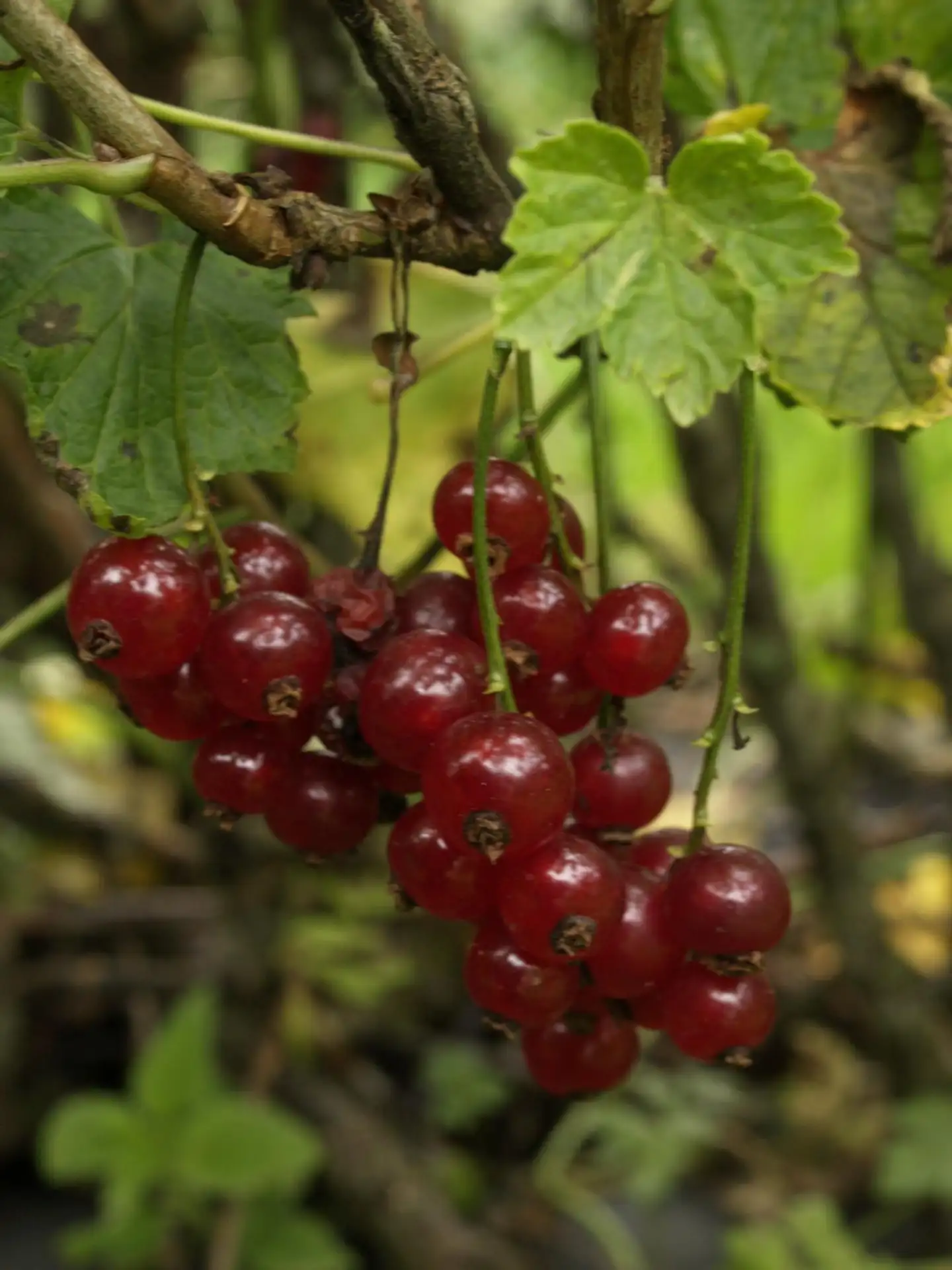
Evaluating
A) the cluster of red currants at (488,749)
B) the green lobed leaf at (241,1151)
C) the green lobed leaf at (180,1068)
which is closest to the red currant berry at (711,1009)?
the cluster of red currants at (488,749)

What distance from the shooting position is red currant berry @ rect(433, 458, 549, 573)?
0.54 meters

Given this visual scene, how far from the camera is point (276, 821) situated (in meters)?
0.56

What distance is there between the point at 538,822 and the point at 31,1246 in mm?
1464

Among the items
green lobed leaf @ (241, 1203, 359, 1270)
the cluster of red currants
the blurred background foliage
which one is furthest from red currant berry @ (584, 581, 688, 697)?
green lobed leaf @ (241, 1203, 359, 1270)

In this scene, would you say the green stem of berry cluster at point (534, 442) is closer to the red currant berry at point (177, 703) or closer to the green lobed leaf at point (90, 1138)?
the red currant berry at point (177, 703)

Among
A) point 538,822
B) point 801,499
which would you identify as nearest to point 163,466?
point 538,822

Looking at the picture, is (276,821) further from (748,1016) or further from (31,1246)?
(31,1246)

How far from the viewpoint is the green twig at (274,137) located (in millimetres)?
560

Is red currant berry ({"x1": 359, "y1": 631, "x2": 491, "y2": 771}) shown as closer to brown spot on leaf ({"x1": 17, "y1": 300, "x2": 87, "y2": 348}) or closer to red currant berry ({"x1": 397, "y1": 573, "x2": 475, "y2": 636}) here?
red currant berry ({"x1": 397, "y1": 573, "x2": 475, "y2": 636})

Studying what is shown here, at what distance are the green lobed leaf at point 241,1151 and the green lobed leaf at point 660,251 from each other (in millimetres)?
1072

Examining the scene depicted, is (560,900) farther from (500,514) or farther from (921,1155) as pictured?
(921,1155)

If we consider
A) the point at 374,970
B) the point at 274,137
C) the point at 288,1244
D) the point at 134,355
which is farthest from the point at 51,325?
the point at 374,970

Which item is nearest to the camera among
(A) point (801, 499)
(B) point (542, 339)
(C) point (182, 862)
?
(B) point (542, 339)

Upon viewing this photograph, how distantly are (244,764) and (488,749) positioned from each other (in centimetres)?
14
